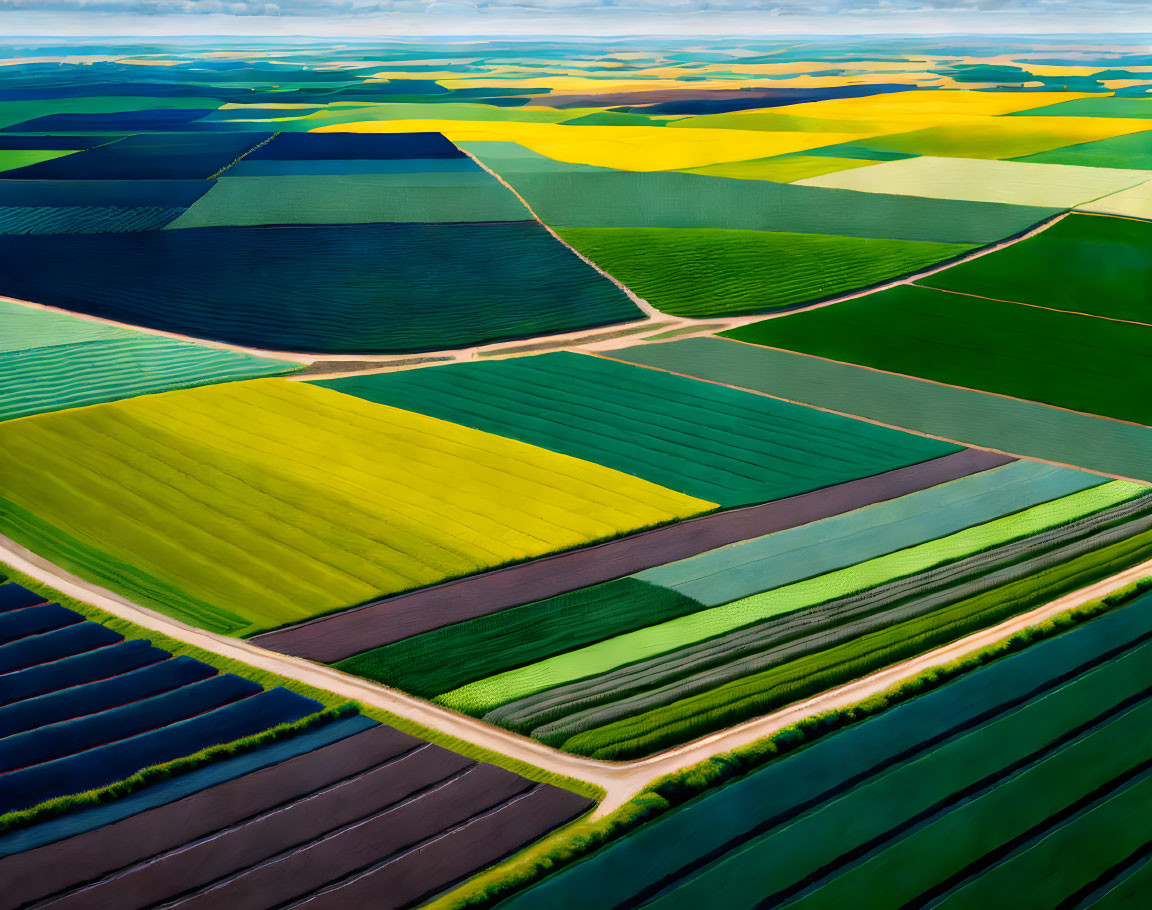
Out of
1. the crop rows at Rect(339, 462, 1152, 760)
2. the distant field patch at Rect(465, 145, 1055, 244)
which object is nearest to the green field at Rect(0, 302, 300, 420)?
the crop rows at Rect(339, 462, 1152, 760)

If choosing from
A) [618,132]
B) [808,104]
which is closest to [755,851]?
[618,132]

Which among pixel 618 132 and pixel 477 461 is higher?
pixel 618 132

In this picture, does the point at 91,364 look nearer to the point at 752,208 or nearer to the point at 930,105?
the point at 752,208

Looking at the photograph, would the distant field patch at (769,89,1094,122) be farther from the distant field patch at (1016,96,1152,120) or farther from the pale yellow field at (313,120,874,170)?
the pale yellow field at (313,120,874,170)

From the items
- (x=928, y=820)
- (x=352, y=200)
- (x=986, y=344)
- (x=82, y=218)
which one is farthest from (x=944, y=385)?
(x=82, y=218)

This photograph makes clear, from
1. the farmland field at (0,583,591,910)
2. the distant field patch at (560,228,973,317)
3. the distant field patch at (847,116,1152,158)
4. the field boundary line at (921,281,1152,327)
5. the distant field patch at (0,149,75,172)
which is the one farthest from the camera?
the distant field patch at (847,116,1152,158)

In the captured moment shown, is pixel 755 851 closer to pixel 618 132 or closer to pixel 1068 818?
pixel 1068 818
